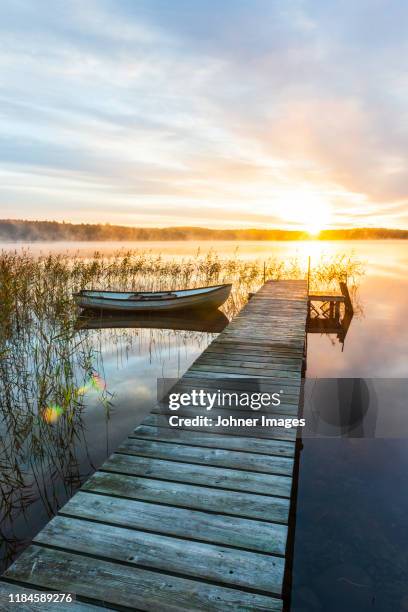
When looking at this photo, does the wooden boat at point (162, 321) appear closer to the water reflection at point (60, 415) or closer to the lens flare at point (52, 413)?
the water reflection at point (60, 415)

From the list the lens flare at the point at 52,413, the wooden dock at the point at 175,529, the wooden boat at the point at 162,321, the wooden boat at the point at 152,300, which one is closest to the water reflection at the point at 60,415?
the lens flare at the point at 52,413

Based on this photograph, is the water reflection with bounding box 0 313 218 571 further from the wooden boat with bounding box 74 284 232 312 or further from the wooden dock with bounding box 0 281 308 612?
the wooden boat with bounding box 74 284 232 312

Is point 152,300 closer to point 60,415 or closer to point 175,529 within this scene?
point 60,415

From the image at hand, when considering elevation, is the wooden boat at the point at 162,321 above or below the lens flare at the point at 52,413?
above

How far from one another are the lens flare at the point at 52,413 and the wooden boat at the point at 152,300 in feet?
25.3

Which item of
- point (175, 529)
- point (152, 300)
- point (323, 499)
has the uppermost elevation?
point (152, 300)

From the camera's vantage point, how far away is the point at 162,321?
47.6ft

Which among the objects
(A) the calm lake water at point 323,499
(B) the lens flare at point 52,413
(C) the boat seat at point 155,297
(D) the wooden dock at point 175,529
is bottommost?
(A) the calm lake water at point 323,499

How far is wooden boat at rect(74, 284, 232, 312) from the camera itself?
1420cm

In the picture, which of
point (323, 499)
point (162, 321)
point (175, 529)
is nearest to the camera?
point (175, 529)

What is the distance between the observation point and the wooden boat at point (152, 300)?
46.6ft

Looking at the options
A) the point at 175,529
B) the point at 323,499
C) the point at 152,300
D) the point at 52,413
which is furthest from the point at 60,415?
the point at 152,300

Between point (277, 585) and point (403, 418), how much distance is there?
5.35 metres

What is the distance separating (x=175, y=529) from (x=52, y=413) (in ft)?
14.5
